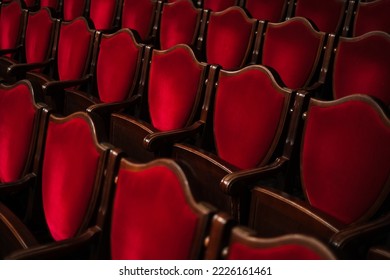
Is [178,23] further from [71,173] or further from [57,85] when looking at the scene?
[71,173]

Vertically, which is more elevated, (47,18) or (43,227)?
(47,18)

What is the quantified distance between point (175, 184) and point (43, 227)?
0.17m

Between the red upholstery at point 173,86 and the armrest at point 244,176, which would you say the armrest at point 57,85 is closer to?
the red upholstery at point 173,86

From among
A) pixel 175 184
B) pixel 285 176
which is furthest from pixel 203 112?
pixel 175 184

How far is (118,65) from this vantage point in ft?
1.80

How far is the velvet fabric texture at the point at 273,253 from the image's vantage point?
188 mm

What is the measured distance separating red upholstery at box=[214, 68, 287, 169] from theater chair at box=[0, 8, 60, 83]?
324 millimetres

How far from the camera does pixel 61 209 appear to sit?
0.33 m

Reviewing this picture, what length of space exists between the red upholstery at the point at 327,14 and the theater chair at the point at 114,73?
27 centimetres

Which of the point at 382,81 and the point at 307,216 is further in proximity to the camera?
the point at 382,81

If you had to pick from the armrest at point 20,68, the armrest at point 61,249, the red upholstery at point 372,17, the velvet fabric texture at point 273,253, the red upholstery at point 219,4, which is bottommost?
the armrest at point 61,249

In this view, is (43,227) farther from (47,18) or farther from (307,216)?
(47,18)

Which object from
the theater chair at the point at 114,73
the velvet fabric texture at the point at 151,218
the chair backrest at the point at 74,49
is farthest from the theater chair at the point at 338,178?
the chair backrest at the point at 74,49
